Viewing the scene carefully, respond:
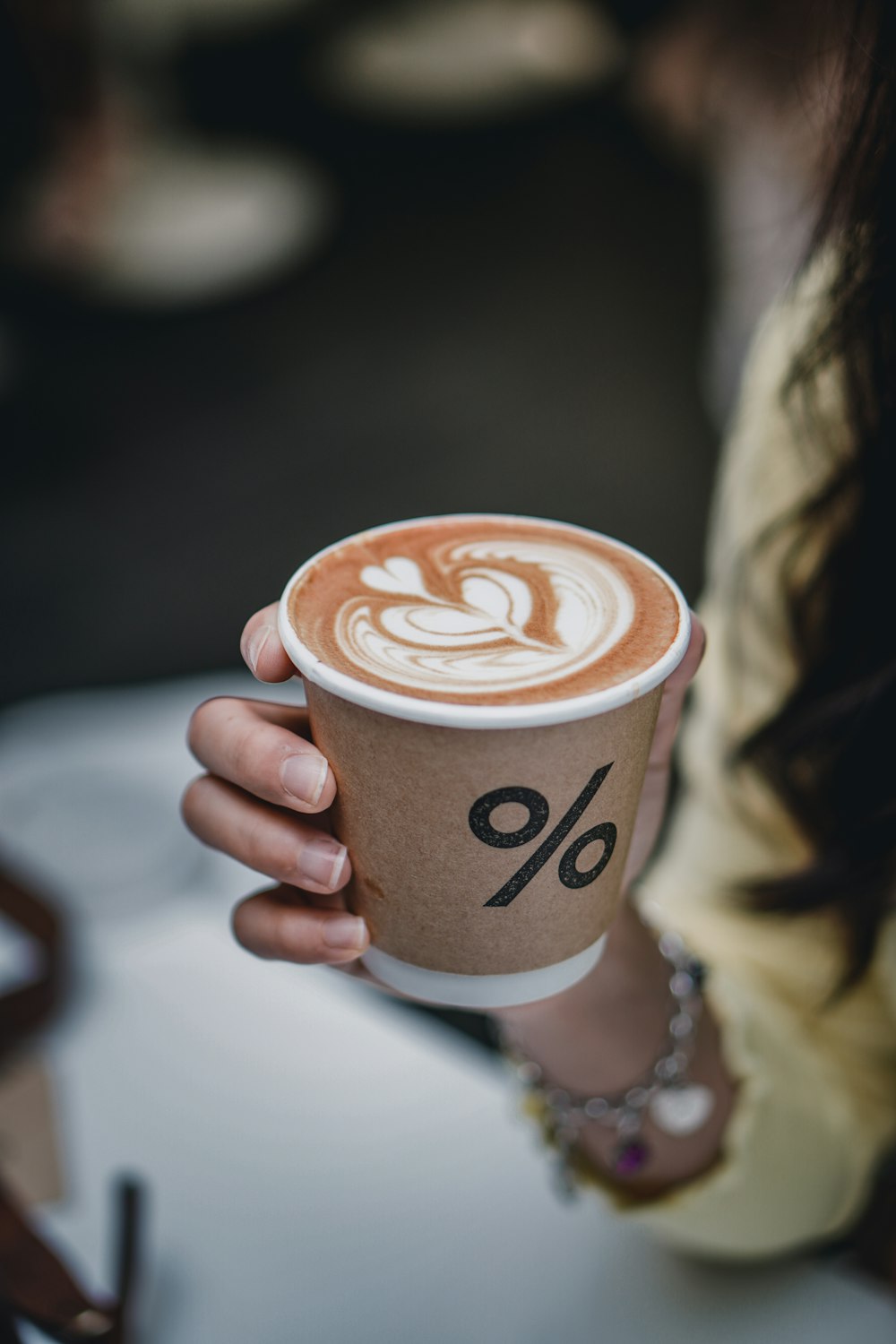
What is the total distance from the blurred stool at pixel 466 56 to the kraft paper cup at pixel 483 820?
661cm

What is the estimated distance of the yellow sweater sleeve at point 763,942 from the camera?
0.99m

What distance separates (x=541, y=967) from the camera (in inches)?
26.5

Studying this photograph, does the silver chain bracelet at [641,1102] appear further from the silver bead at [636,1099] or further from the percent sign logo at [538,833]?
the percent sign logo at [538,833]

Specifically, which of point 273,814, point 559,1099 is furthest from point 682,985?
point 273,814

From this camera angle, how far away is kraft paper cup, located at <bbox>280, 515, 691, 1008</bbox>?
22.3 inches

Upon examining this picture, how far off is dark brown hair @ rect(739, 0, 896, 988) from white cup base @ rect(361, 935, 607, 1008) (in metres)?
0.44

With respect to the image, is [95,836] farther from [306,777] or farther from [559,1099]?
[306,777]

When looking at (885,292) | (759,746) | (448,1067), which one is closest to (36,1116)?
(448,1067)

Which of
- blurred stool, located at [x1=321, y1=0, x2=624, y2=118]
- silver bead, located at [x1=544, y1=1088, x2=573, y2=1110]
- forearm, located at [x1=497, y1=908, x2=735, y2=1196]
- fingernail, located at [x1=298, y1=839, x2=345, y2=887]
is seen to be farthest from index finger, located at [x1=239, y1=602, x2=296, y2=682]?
blurred stool, located at [x1=321, y1=0, x2=624, y2=118]

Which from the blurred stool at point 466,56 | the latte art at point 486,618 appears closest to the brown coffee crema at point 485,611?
the latte art at point 486,618

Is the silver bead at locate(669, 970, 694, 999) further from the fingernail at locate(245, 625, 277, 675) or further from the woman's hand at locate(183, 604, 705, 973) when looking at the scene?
the fingernail at locate(245, 625, 277, 675)

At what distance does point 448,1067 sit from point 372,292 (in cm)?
428

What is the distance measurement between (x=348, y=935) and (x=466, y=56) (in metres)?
6.87

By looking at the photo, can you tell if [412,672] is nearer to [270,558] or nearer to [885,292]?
[885,292]
